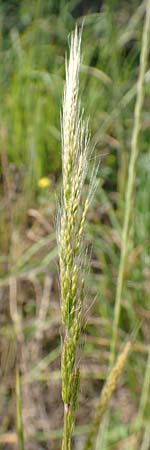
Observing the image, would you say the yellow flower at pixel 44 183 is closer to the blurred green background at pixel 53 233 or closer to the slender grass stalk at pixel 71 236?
the blurred green background at pixel 53 233

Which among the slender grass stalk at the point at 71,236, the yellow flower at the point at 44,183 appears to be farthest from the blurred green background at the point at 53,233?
the slender grass stalk at the point at 71,236

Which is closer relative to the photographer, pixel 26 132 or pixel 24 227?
pixel 24 227

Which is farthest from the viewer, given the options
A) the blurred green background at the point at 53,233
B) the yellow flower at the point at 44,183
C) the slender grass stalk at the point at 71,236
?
the yellow flower at the point at 44,183

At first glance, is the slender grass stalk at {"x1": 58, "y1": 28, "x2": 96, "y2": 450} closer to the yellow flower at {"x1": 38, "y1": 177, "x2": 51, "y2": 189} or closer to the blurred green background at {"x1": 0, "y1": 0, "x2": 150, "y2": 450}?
the blurred green background at {"x1": 0, "y1": 0, "x2": 150, "y2": 450}

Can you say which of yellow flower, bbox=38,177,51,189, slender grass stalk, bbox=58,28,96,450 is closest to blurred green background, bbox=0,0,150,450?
yellow flower, bbox=38,177,51,189

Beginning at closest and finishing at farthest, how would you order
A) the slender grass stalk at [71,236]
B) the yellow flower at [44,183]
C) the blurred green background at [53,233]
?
the slender grass stalk at [71,236] → the blurred green background at [53,233] → the yellow flower at [44,183]

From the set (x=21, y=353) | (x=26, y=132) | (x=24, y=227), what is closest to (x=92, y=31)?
(x=26, y=132)

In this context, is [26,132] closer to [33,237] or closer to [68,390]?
[33,237]
